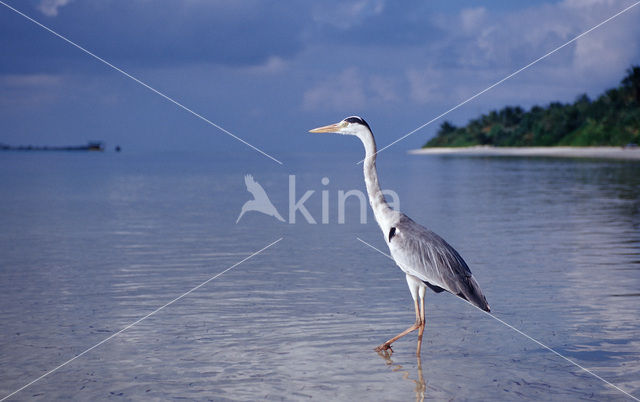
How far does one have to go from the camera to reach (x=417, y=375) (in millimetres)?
6691

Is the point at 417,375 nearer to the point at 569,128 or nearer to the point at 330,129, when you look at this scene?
the point at 330,129

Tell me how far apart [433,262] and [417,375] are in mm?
1303

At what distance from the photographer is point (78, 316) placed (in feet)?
29.2

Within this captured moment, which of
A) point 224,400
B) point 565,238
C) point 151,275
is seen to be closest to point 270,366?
point 224,400

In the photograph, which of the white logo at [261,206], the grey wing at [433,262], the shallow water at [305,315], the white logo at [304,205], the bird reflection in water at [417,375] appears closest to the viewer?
the bird reflection in water at [417,375]

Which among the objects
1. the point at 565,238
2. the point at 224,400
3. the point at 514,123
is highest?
the point at 514,123

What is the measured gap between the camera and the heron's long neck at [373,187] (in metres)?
8.13

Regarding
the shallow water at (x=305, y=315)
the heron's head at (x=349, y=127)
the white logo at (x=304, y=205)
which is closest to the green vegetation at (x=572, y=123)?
the white logo at (x=304, y=205)

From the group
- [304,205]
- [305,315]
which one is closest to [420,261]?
[305,315]

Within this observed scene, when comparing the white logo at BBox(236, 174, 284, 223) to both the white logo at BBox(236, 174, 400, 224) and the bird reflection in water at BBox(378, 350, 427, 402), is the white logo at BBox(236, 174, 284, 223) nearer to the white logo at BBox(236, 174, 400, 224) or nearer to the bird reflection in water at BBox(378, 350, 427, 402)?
the white logo at BBox(236, 174, 400, 224)

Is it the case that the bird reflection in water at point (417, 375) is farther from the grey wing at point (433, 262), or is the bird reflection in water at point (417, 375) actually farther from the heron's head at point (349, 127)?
the heron's head at point (349, 127)

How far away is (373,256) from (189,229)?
6106 mm

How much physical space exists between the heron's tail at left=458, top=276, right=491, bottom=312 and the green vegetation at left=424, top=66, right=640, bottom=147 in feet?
256

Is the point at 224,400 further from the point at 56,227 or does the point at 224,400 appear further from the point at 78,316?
Answer: the point at 56,227
